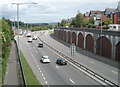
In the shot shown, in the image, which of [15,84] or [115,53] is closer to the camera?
[15,84]

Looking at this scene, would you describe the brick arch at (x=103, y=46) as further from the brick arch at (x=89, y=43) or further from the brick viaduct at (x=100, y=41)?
the brick arch at (x=89, y=43)

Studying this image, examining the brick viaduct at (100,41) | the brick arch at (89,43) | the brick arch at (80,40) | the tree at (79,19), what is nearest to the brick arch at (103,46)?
the brick viaduct at (100,41)

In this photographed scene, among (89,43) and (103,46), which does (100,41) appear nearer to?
(103,46)

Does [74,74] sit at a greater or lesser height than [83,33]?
lesser

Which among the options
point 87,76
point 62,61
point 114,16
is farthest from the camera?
point 114,16

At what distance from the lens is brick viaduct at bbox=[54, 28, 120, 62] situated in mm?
42500

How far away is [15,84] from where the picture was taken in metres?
24.8

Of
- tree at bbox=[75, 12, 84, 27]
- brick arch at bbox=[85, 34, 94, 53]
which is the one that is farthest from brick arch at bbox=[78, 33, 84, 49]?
tree at bbox=[75, 12, 84, 27]

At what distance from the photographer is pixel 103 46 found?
4875 cm

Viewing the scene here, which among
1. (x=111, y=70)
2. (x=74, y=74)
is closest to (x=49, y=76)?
(x=74, y=74)

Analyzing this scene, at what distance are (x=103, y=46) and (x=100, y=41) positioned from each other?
1660 mm

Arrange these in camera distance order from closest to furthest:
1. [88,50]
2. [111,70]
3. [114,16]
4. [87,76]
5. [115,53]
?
[87,76] < [111,70] < [115,53] < [88,50] < [114,16]

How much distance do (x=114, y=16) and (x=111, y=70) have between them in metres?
65.3

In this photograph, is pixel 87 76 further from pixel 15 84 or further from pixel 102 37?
pixel 102 37
